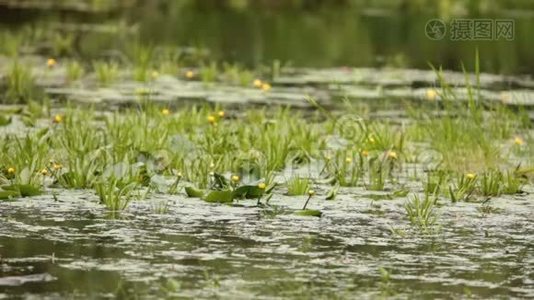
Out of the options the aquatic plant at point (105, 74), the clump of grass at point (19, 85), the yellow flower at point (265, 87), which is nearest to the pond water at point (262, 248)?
the clump of grass at point (19, 85)

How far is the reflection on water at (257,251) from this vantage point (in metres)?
5.28

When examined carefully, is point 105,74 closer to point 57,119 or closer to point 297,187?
point 57,119

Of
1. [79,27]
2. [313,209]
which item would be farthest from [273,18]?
[313,209]

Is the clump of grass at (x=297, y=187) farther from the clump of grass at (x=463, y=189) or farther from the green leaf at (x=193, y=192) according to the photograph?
the clump of grass at (x=463, y=189)

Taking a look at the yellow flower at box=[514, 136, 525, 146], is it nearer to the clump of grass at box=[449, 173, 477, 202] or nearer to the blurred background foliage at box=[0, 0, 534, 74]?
the clump of grass at box=[449, 173, 477, 202]

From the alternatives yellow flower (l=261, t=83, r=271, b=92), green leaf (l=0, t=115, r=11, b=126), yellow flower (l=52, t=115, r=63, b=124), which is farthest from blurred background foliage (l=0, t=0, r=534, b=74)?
yellow flower (l=52, t=115, r=63, b=124)

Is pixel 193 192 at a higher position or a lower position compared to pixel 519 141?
lower

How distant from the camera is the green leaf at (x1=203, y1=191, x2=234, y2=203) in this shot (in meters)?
7.05

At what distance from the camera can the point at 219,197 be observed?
278 inches

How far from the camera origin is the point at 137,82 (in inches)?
501

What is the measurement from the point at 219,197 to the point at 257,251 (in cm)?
114

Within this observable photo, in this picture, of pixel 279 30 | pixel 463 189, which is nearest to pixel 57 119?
pixel 463 189

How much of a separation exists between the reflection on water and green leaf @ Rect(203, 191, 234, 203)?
3.0 inches

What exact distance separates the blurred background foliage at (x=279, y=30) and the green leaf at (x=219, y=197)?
7958mm
